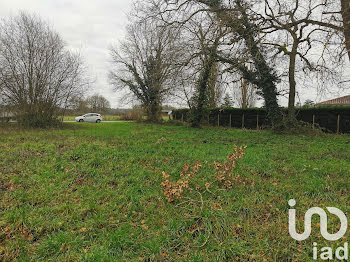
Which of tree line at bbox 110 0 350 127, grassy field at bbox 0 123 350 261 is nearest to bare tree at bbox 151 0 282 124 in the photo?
tree line at bbox 110 0 350 127

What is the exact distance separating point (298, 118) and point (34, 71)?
736 inches

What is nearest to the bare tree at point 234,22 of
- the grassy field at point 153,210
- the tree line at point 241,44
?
the tree line at point 241,44

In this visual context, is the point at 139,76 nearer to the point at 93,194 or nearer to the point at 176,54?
the point at 176,54

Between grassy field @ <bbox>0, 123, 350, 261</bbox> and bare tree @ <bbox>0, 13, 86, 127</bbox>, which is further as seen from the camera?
bare tree @ <bbox>0, 13, 86, 127</bbox>

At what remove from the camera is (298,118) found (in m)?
14.4

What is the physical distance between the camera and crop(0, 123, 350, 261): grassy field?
6.49 ft

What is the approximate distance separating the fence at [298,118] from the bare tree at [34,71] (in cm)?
1036

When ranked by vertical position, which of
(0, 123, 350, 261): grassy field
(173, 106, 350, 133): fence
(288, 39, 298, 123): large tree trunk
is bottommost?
(0, 123, 350, 261): grassy field

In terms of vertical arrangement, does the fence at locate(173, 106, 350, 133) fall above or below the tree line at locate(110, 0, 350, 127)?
below

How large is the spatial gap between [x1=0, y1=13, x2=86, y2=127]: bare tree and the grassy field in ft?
34.3

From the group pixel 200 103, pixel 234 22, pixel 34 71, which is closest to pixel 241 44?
pixel 234 22

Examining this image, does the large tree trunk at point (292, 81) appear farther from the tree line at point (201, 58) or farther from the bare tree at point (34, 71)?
the bare tree at point (34, 71)

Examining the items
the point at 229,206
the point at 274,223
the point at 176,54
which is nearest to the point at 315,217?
the point at 274,223

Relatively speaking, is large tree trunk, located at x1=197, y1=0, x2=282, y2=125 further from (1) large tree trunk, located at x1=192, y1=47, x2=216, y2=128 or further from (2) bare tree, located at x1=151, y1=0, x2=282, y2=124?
(1) large tree trunk, located at x1=192, y1=47, x2=216, y2=128
